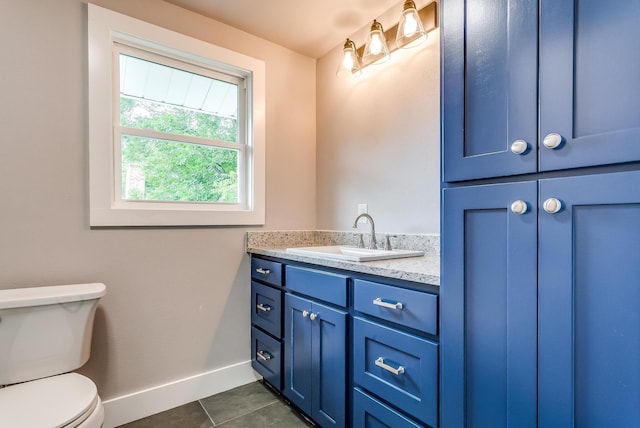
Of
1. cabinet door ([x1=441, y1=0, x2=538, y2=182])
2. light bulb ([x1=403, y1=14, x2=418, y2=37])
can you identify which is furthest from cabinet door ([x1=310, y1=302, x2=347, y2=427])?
light bulb ([x1=403, y1=14, x2=418, y2=37])

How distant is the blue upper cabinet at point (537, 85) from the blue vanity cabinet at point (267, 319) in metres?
1.24

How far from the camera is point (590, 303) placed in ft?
2.49

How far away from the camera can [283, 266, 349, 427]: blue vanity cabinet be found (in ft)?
4.69

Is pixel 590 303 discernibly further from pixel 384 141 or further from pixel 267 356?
pixel 267 356

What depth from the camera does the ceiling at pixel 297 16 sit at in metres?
1.90

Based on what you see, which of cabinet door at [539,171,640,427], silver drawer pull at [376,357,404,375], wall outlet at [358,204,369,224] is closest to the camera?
cabinet door at [539,171,640,427]

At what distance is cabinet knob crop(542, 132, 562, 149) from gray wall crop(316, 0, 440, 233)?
0.91 m

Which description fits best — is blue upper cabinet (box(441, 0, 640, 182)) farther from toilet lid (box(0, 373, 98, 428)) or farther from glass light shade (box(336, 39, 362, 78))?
toilet lid (box(0, 373, 98, 428))

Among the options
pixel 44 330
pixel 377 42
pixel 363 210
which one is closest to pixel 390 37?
pixel 377 42

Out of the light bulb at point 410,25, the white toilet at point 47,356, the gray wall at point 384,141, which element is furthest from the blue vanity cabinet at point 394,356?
the light bulb at point 410,25

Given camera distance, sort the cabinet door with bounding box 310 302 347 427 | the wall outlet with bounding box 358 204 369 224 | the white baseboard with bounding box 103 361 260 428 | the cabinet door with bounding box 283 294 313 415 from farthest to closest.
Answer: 1. the wall outlet with bounding box 358 204 369 224
2. the white baseboard with bounding box 103 361 260 428
3. the cabinet door with bounding box 283 294 313 415
4. the cabinet door with bounding box 310 302 347 427

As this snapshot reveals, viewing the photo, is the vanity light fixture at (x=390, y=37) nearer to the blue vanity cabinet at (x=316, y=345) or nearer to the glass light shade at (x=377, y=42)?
the glass light shade at (x=377, y=42)

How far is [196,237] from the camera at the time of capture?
1998 mm

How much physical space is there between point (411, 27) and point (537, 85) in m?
1.06
